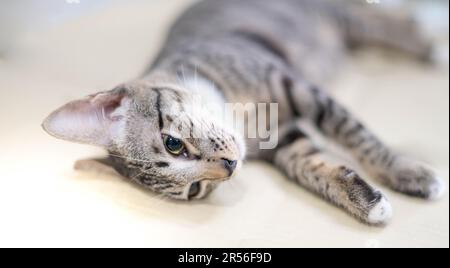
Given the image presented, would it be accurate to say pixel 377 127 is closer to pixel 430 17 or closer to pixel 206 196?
pixel 206 196

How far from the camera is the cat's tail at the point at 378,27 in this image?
189 centimetres

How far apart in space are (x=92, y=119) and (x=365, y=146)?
686 millimetres

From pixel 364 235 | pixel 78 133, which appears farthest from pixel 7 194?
pixel 364 235

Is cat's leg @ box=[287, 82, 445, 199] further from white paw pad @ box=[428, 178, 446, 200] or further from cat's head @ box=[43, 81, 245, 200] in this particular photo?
cat's head @ box=[43, 81, 245, 200]

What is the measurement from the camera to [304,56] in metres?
1.65

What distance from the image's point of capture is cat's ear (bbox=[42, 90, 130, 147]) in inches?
31.7

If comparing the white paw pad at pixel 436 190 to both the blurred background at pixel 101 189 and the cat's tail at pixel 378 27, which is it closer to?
the blurred background at pixel 101 189

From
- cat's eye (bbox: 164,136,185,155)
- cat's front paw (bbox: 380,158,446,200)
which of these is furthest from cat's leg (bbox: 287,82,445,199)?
cat's eye (bbox: 164,136,185,155)

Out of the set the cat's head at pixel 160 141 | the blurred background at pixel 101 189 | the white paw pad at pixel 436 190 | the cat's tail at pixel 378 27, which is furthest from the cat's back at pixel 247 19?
the white paw pad at pixel 436 190

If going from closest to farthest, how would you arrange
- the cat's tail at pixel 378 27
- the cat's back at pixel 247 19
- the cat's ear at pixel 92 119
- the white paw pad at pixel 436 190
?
the cat's ear at pixel 92 119, the white paw pad at pixel 436 190, the cat's back at pixel 247 19, the cat's tail at pixel 378 27

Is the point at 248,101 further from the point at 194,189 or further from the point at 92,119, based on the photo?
the point at 92,119

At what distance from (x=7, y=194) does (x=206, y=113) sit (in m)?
0.39

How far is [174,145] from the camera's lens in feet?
2.94
